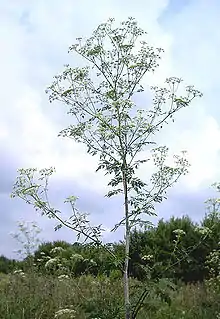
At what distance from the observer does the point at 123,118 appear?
20.2 feet

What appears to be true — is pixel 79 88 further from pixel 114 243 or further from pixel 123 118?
pixel 114 243

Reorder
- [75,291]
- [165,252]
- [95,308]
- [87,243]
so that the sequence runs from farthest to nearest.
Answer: [165,252], [75,291], [95,308], [87,243]

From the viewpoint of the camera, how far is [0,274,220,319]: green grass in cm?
811

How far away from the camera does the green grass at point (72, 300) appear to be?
26.6 feet

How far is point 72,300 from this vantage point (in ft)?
29.5

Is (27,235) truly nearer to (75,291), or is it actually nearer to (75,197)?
(75,291)

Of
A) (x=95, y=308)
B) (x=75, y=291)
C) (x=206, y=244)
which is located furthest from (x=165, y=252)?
(x=95, y=308)

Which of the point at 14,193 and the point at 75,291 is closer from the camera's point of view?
the point at 14,193

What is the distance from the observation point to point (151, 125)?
619 centimetres

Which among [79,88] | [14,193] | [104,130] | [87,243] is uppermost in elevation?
[79,88]

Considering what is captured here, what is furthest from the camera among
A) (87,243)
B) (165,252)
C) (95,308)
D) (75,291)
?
(165,252)

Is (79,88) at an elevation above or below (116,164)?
above

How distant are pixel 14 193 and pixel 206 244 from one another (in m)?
8.97

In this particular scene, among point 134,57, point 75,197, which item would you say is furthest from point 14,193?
point 134,57
